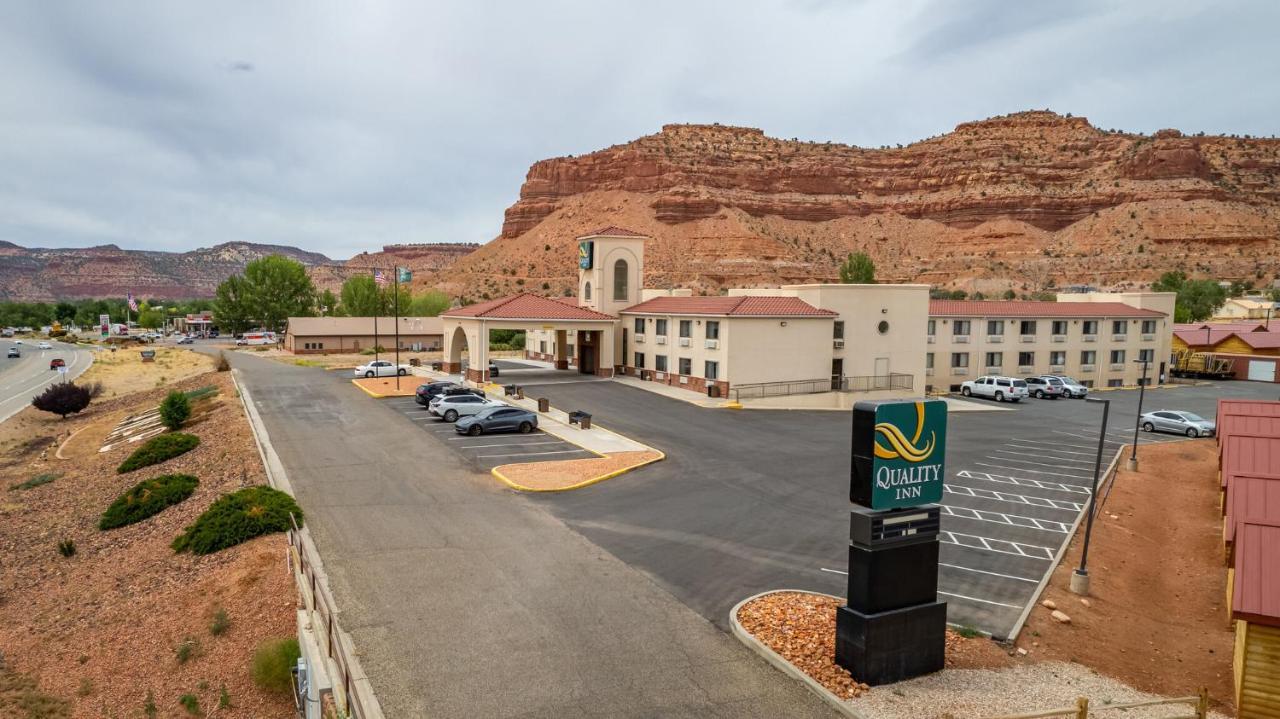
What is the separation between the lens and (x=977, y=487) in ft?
86.8

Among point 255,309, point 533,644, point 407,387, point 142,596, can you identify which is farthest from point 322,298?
point 533,644

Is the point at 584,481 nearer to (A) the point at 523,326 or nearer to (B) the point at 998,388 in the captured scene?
(A) the point at 523,326

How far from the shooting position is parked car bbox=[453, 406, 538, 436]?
33.6 metres

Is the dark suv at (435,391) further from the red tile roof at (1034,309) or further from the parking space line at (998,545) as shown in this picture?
the red tile roof at (1034,309)

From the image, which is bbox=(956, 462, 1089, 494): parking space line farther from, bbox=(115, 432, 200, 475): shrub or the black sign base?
bbox=(115, 432, 200, 475): shrub

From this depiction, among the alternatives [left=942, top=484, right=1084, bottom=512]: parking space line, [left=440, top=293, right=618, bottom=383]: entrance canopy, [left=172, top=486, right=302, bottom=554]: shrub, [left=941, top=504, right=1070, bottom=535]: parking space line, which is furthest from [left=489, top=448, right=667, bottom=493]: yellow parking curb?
[left=440, top=293, right=618, bottom=383]: entrance canopy

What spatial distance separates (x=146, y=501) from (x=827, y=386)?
1475 inches

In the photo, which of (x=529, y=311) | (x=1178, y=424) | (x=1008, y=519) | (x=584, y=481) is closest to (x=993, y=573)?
(x=1008, y=519)

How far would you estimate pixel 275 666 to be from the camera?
13.8 m

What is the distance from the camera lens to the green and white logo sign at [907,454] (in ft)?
42.7

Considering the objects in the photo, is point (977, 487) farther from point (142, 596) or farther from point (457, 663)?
point (142, 596)

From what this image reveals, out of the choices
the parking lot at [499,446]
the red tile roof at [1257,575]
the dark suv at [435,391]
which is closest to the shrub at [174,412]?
the dark suv at [435,391]

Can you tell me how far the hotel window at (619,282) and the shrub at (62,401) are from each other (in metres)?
40.1

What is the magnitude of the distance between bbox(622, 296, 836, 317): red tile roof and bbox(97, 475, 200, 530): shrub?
98.1 ft
